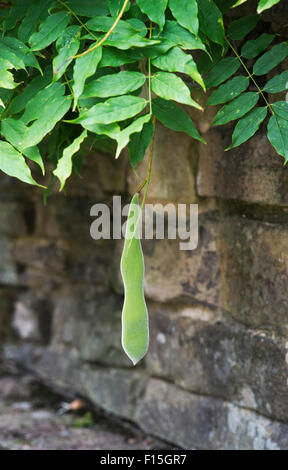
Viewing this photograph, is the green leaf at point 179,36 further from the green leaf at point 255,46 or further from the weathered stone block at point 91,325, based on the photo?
the weathered stone block at point 91,325

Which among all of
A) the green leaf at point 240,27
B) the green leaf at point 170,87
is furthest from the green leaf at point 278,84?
the green leaf at point 170,87

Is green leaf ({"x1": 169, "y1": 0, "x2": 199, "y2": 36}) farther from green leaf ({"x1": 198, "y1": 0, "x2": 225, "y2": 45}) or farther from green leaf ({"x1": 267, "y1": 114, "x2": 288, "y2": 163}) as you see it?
green leaf ({"x1": 267, "y1": 114, "x2": 288, "y2": 163})

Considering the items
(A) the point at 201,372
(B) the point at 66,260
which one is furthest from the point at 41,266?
(A) the point at 201,372

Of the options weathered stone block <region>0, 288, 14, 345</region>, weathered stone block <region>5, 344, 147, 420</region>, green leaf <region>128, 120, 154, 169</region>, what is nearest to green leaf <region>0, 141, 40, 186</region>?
green leaf <region>128, 120, 154, 169</region>

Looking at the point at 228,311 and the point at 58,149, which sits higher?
the point at 58,149

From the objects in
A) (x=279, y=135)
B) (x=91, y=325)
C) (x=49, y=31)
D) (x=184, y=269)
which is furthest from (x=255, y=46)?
(x=91, y=325)
